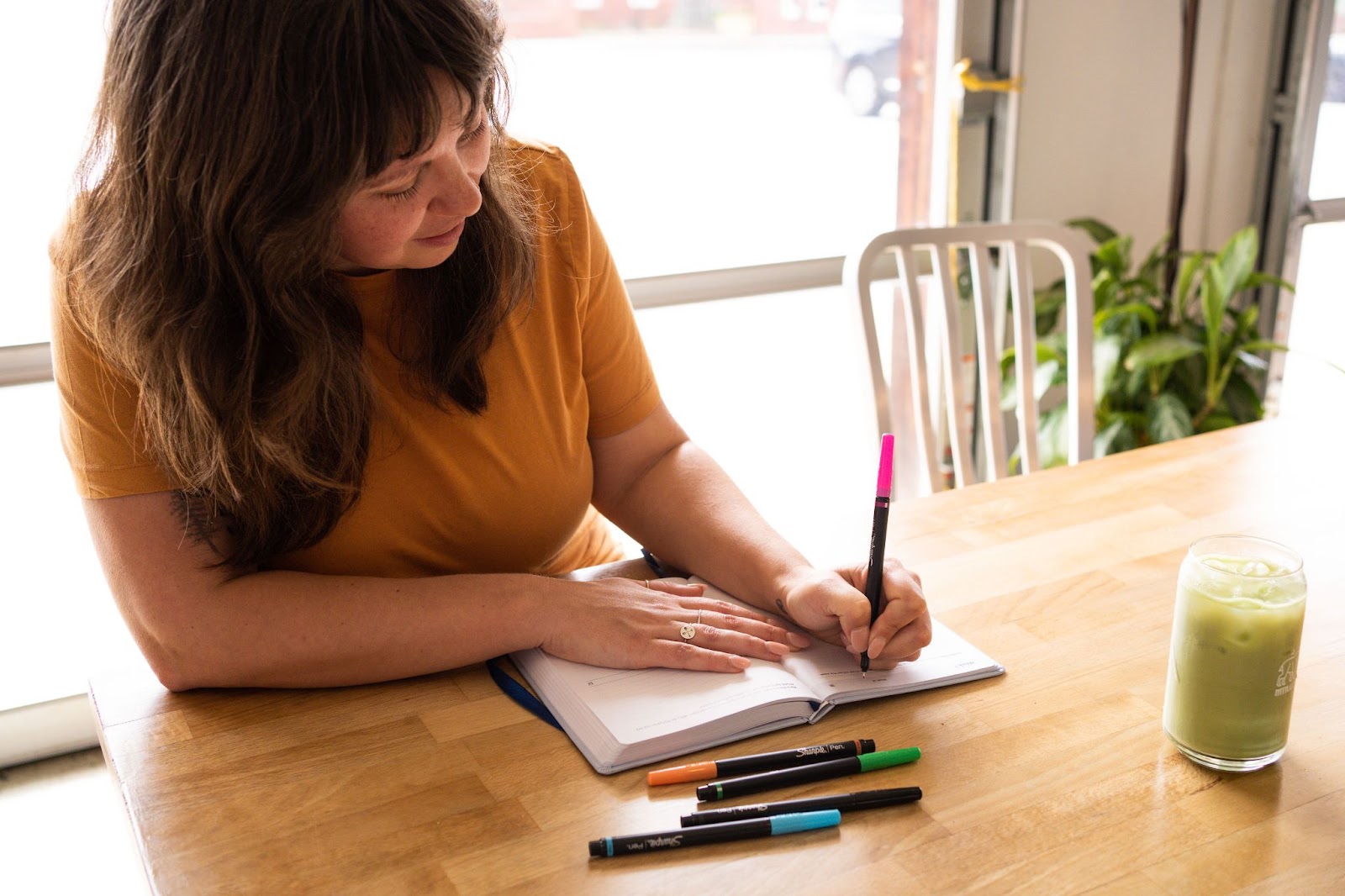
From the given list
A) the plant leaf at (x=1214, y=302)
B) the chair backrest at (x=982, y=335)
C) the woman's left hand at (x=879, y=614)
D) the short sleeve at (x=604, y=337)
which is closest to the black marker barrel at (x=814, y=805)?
the woman's left hand at (x=879, y=614)

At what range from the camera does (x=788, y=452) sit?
2.82 meters

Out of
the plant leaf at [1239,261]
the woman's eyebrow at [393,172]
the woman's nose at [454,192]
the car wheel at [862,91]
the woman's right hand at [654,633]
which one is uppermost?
the woman's eyebrow at [393,172]

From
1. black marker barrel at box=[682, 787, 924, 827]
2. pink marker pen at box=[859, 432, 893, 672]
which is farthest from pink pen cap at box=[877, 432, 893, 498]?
black marker barrel at box=[682, 787, 924, 827]

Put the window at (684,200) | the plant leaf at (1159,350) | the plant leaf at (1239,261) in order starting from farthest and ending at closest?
the plant leaf at (1239,261) → the plant leaf at (1159,350) → the window at (684,200)

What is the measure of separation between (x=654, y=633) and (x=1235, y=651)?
46 cm

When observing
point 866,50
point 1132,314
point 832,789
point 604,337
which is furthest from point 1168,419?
point 832,789

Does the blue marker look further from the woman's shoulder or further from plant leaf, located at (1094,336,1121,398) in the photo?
plant leaf, located at (1094,336,1121,398)

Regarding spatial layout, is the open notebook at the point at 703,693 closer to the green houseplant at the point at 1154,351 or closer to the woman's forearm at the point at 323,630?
the woman's forearm at the point at 323,630

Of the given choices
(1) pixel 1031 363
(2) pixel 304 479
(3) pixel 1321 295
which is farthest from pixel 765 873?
(3) pixel 1321 295

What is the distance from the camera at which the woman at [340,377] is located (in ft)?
2.90

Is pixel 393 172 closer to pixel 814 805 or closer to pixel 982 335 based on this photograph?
pixel 814 805

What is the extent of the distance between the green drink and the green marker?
8.4 inches

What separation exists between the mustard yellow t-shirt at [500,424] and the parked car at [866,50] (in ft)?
4.81

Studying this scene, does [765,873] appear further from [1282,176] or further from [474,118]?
[1282,176]
